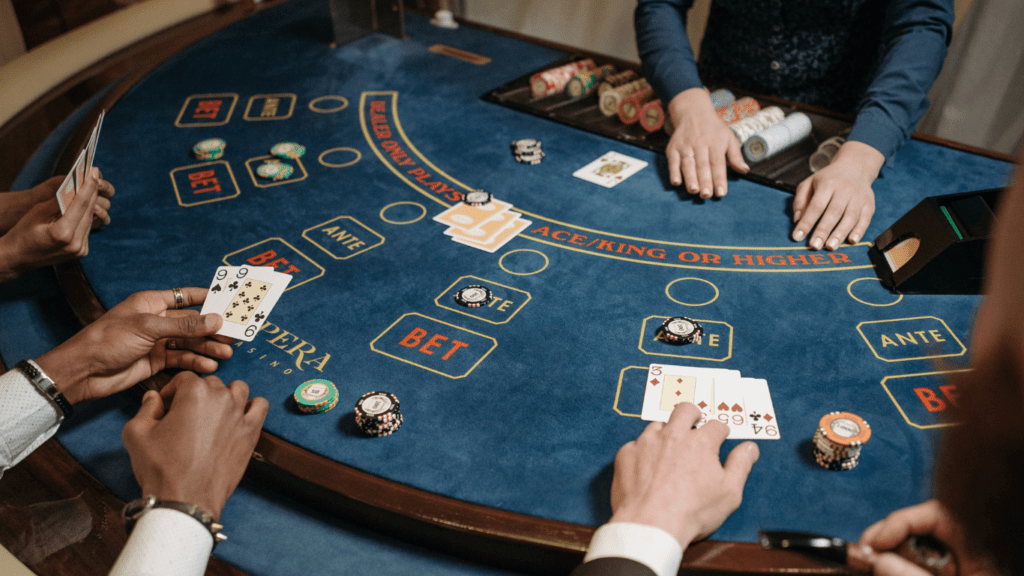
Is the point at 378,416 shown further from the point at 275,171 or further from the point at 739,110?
the point at 739,110

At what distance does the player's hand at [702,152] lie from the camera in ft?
6.90

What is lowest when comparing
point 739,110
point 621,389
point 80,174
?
point 621,389

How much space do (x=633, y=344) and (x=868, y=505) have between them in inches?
22.1

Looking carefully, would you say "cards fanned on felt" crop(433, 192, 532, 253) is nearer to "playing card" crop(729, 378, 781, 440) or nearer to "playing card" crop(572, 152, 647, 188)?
"playing card" crop(572, 152, 647, 188)

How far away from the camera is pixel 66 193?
1.72 meters

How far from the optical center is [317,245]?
1.88 m

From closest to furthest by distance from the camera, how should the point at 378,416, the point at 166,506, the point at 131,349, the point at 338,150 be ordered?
the point at 166,506 < the point at 378,416 < the point at 131,349 < the point at 338,150

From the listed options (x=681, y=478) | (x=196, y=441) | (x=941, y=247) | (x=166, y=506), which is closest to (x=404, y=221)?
(x=196, y=441)

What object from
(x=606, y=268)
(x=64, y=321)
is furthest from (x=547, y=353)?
(x=64, y=321)

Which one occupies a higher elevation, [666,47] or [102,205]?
[666,47]

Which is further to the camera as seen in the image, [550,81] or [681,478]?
[550,81]

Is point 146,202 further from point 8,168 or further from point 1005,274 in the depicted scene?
point 1005,274

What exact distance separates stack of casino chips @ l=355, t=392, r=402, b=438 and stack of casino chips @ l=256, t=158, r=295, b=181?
114 cm

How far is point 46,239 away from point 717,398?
1673 mm
